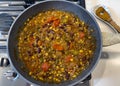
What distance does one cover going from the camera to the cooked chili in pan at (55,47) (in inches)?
29.6

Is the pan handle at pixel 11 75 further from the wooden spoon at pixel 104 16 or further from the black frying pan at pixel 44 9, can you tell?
the wooden spoon at pixel 104 16

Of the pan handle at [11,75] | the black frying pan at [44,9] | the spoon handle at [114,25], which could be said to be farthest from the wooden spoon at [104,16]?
the pan handle at [11,75]

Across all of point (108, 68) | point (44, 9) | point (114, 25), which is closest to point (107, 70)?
point (108, 68)

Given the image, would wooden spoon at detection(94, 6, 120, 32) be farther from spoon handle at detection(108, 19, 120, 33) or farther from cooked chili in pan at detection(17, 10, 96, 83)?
cooked chili in pan at detection(17, 10, 96, 83)

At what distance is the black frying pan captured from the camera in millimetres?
731

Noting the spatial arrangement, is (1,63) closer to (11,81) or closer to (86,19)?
(11,81)

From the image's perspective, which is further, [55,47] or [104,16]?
[104,16]

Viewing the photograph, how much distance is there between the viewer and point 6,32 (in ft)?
2.77

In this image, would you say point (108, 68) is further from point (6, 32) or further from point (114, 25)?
point (6, 32)

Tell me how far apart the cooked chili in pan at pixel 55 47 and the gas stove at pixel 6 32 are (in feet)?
0.24

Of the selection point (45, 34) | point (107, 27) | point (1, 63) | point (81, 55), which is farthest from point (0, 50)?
point (107, 27)

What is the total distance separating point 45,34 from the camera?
2.58 feet

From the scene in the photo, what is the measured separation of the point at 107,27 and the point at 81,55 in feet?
0.66

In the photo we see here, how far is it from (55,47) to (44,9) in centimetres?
16
